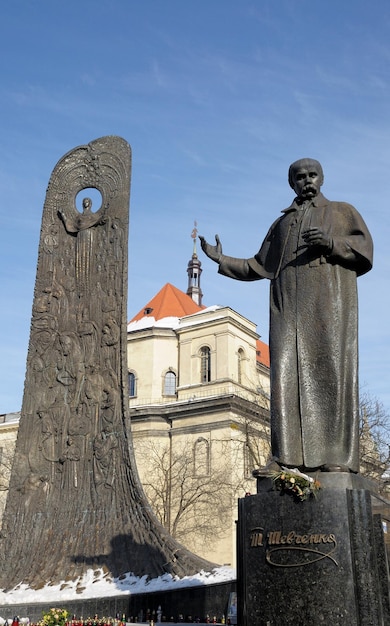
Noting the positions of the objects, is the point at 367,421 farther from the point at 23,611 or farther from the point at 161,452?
the point at 23,611

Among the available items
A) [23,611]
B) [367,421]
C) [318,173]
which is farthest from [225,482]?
[318,173]

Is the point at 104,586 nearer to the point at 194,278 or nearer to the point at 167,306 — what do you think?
the point at 167,306

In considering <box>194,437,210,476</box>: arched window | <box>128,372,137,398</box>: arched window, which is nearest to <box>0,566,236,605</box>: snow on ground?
<box>194,437,210,476</box>: arched window

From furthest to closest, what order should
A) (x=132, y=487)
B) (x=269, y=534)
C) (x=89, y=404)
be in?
(x=89, y=404)
(x=132, y=487)
(x=269, y=534)

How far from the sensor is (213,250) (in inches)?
261

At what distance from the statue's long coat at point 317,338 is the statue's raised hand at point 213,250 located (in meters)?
0.63

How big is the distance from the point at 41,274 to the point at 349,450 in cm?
1440

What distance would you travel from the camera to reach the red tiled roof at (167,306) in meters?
47.2

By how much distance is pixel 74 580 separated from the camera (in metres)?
14.4

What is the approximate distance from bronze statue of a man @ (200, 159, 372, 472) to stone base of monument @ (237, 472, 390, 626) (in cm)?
41

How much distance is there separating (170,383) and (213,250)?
35992 millimetres

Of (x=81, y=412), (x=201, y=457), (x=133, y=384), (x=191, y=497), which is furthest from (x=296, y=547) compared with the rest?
(x=133, y=384)

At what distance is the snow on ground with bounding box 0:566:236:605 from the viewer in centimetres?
1365

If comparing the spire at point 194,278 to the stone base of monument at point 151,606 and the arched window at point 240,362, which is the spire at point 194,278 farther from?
the stone base of monument at point 151,606
